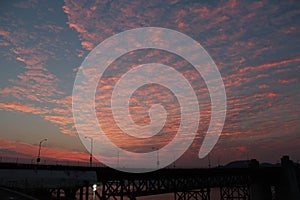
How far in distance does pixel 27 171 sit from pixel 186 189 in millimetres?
37362

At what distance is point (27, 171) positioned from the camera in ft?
168

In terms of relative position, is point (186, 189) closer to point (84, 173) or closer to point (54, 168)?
point (84, 173)

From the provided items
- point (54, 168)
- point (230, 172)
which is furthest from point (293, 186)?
point (54, 168)

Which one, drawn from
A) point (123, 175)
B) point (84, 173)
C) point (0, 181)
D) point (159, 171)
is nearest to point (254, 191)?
point (159, 171)

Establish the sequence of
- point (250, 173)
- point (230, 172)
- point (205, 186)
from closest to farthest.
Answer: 1. point (205, 186)
2. point (230, 172)
3. point (250, 173)

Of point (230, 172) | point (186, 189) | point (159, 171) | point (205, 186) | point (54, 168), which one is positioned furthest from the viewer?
point (230, 172)

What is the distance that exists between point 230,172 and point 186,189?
58.3 feet

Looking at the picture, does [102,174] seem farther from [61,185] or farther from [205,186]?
[205,186]

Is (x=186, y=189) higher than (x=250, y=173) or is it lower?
lower

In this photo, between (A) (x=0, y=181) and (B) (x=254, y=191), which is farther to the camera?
(B) (x=254, y=191)

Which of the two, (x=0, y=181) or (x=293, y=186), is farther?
(x=293, y=186)

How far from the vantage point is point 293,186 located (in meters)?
73.4

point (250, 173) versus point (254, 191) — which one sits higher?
point (250, 173)

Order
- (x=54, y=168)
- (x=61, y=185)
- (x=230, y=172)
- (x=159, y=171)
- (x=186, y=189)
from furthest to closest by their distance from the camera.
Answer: (x=230, y=172)
(x=186, y=189)
(x=159, y=171)
(x=61, y=185)
(x=54, y=168)
